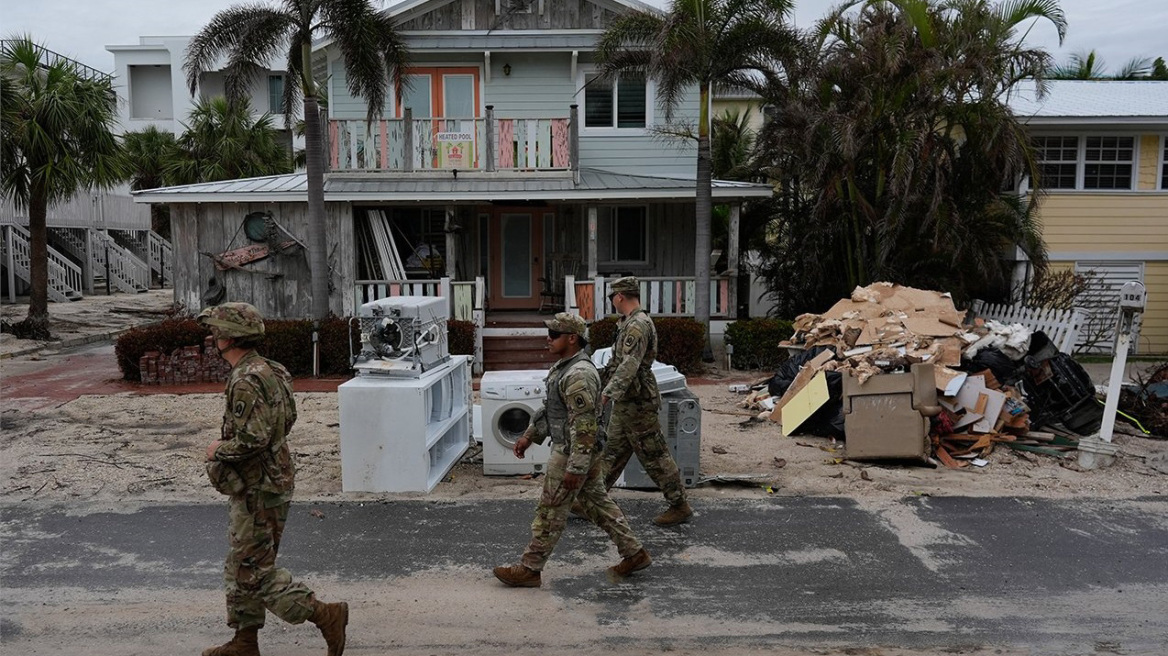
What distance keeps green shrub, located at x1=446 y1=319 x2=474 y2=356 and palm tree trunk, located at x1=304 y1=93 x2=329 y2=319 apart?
2133 millimetres

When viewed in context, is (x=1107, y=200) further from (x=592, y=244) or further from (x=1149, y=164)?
(x=592, y=244)

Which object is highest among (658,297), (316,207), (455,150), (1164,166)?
(455,150)

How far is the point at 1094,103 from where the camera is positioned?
17156 mm

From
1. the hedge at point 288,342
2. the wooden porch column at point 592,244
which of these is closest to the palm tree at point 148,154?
the hedge at point 288,342

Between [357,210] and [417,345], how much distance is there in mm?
9092

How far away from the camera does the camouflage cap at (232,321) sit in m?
4.23

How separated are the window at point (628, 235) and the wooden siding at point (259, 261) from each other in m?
5.10

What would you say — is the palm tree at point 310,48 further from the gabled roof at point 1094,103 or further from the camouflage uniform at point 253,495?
the gabled roof at point 1094,103

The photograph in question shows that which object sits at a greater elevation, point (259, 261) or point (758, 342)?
point (259, 261)

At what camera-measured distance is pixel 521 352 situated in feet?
47.7

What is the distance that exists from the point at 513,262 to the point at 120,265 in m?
20.3

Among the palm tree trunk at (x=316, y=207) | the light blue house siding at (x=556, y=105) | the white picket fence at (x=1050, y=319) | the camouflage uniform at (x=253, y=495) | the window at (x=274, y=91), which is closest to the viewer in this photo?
the camouflage uniform at (x=253, y=495)

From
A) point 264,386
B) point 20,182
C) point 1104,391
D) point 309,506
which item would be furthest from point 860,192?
point 20,182

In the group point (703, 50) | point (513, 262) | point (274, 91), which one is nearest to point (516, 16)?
point (513, 262)
